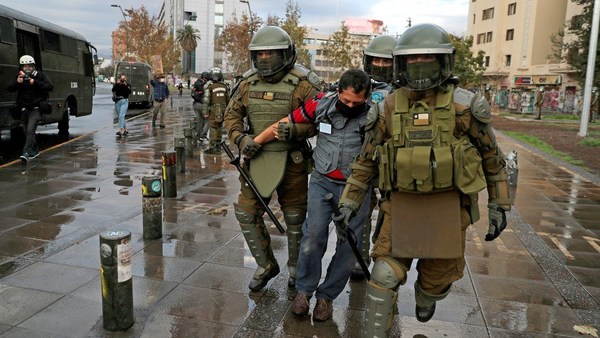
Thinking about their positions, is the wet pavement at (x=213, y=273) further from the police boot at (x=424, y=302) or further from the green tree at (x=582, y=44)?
the green tree at (x=582, y=44)

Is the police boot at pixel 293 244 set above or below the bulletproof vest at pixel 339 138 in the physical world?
below

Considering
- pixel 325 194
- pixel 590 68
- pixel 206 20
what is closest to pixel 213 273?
pixel 325 194

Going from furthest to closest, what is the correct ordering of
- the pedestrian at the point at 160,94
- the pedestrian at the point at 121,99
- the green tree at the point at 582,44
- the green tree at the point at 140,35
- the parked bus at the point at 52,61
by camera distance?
the green tree at the point at 140,35 → the green tree at the point at 582,44 → the pedestrian at the point at 160,94 → the pedestrian at the point at 121,99 → the parked bus at the point at 52,61

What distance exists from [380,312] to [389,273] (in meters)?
0.23

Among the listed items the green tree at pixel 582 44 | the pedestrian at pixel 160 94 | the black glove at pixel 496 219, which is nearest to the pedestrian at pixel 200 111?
the pedestrian at pixel 160 94

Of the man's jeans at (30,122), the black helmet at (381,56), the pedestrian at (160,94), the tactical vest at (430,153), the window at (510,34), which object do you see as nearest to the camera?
the tactical vest at (430,153)

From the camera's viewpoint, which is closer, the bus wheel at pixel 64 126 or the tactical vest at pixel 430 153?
the tactical vest at pixel 430 153

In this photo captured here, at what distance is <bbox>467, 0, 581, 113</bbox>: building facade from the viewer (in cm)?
4212

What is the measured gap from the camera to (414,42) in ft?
9.84

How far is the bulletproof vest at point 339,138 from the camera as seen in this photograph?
3.67 meters

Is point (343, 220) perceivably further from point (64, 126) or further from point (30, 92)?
point (64, 126)

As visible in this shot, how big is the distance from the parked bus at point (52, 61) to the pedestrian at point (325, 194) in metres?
8.93

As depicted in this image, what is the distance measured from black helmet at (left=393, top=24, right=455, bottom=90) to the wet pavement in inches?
69.2

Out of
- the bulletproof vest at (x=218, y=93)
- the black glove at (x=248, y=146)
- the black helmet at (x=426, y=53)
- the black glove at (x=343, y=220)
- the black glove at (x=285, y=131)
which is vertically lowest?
the black glove at (x=343, y=220)
